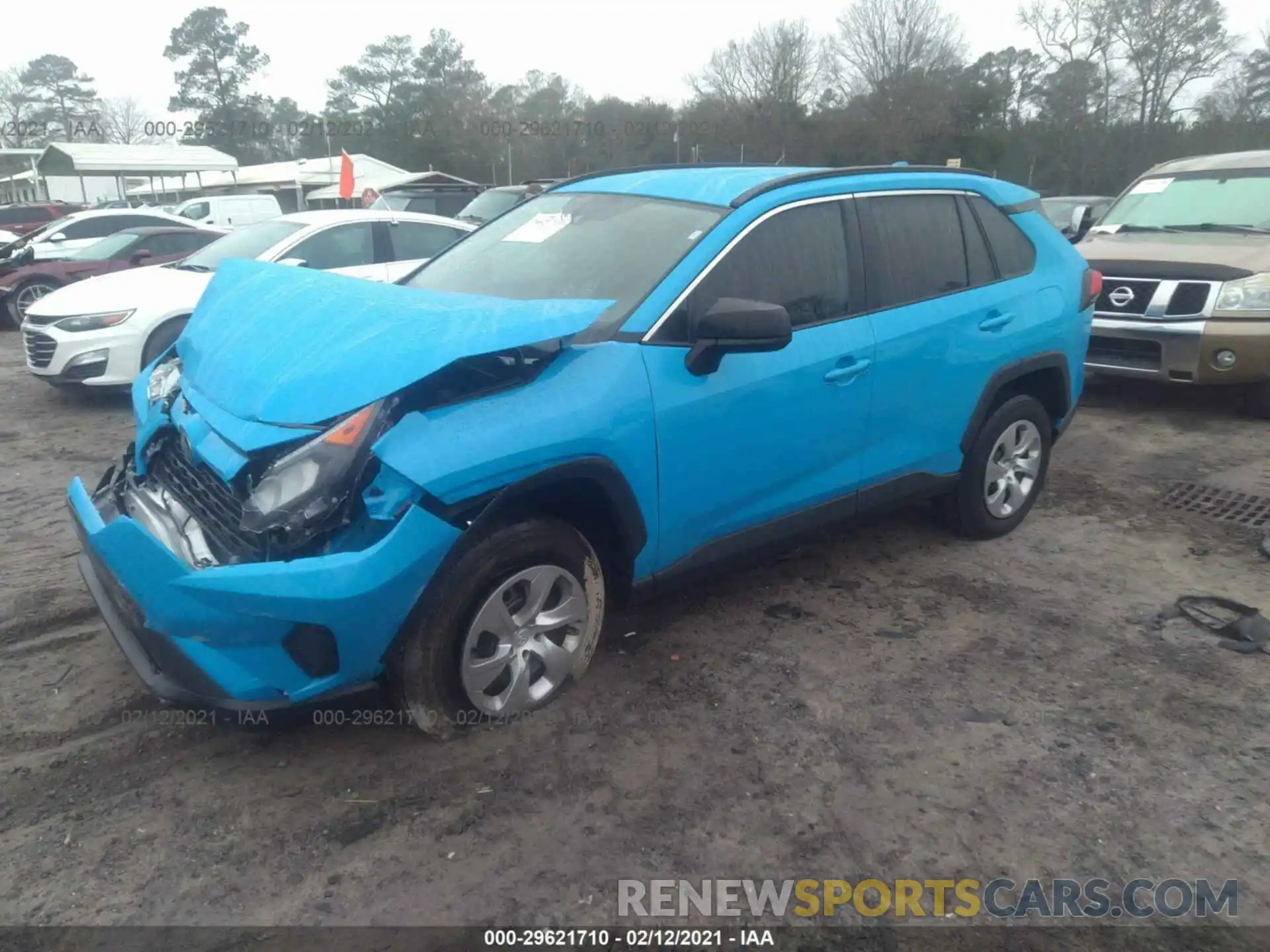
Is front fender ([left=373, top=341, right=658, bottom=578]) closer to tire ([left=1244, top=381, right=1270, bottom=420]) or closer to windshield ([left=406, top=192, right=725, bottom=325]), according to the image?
windshield ([left=406, top=192, right=725, bottom=325])

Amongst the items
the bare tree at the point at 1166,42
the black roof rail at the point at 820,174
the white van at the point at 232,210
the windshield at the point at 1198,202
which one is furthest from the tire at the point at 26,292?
the bare tree at the point at 1166,42

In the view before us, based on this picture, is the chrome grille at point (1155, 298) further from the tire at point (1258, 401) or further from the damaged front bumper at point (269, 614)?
the damaged front bumper at point (269, 614)

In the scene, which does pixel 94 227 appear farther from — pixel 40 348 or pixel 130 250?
pixel 40 348

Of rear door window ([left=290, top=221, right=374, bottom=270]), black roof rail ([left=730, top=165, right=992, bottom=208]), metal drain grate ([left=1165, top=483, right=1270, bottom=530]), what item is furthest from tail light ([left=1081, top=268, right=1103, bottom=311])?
rear door window ([left=290, top=221, right=374, bottom=270])

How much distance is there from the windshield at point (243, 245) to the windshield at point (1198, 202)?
24.1ft

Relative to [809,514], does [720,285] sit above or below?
above

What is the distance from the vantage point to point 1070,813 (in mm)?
2721

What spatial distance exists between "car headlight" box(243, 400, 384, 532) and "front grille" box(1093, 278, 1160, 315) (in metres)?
6.31

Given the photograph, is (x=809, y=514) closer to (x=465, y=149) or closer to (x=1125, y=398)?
(x=1125, y=398)

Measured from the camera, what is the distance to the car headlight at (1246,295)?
6438 mm

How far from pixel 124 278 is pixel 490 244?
17.6ft

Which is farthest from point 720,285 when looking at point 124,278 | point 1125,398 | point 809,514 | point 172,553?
point 124,278

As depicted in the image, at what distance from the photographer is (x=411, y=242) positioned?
27.1 feet

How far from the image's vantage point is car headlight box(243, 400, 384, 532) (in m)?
2.55
